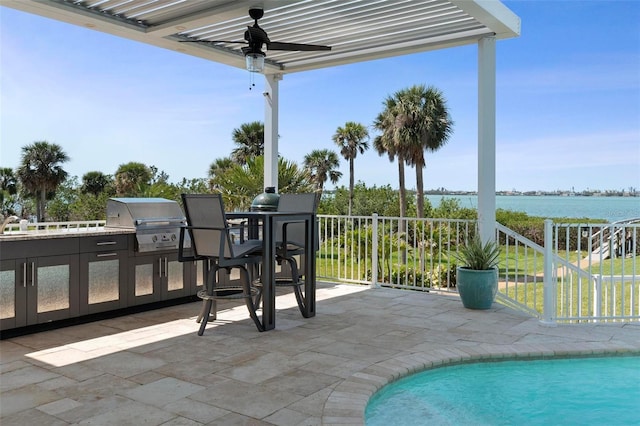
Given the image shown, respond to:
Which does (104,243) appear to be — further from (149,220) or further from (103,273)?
(149,220)

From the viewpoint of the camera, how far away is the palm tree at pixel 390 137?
828 inches

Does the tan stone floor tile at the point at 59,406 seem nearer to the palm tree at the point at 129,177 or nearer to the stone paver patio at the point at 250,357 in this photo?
the stone paver patio at the point at 250,357

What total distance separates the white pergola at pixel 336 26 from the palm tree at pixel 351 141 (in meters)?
22.7

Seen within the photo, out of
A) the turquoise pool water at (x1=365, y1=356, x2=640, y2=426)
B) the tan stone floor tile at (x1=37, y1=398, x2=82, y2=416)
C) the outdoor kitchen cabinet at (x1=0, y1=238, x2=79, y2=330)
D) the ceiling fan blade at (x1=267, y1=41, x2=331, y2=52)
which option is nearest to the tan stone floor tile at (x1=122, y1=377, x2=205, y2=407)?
the tan stone floor tile at (x1=37, y1=398, x2=82, y2=416)

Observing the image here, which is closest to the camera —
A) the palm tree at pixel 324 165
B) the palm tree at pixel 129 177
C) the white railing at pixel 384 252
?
the white railing at pixel 384 252

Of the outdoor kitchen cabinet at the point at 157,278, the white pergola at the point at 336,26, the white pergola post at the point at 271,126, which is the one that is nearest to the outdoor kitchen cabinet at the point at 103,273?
the outdoor kitchen cabinet at the point at 157,278

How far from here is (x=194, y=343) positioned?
376cm

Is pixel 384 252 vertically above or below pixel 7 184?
below

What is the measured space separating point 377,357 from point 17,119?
74.8 ft

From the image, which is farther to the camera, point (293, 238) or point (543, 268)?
point (293, 238)

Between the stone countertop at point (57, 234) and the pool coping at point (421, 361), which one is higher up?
the stone countertop at point (57, 234)

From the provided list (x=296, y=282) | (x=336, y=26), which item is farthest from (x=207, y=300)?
(x=336, y=26)

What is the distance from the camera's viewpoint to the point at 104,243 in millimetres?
4418

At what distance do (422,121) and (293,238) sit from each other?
54.6 ft
